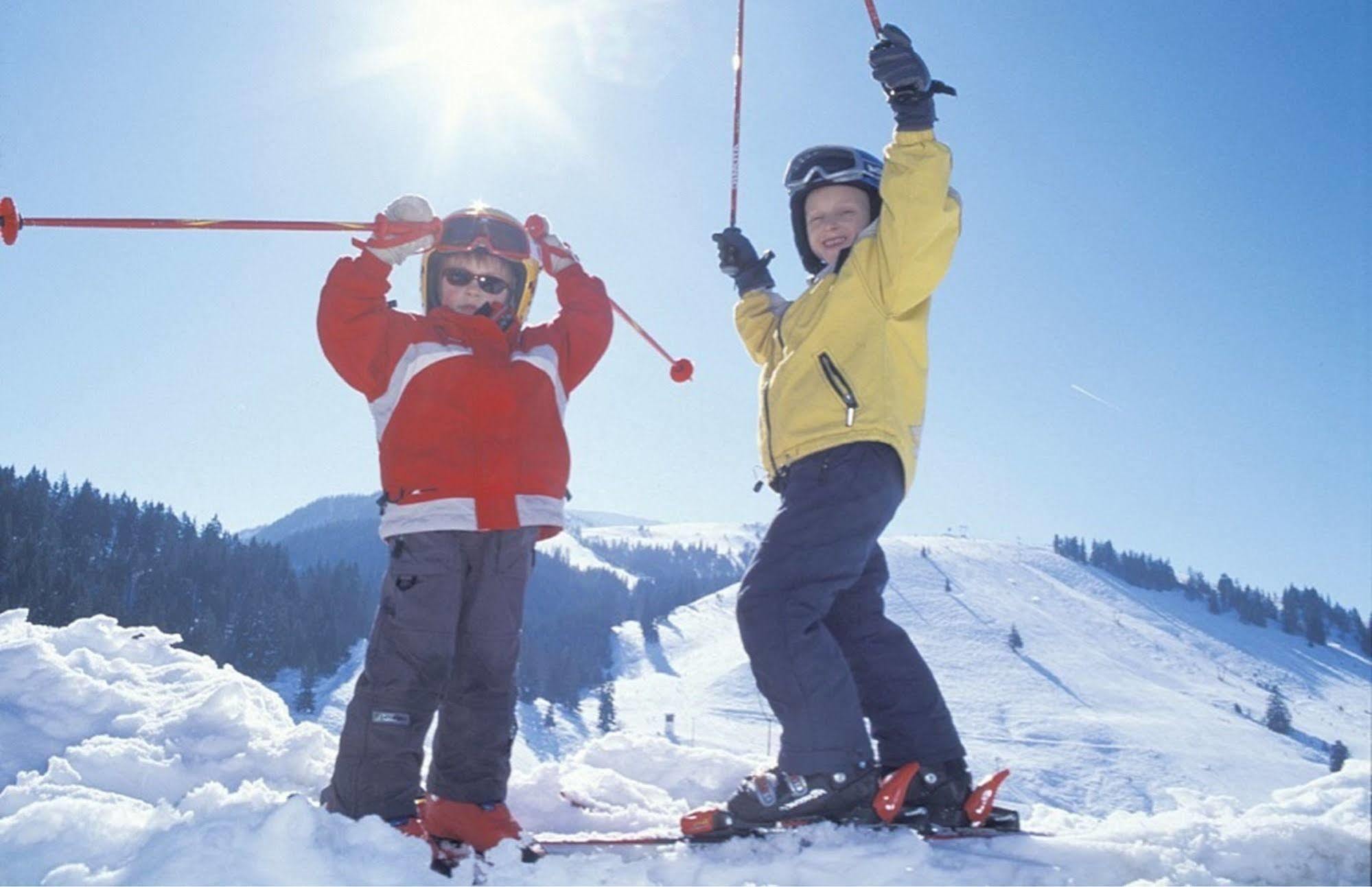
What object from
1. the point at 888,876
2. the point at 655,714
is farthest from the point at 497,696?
the point at 655,714

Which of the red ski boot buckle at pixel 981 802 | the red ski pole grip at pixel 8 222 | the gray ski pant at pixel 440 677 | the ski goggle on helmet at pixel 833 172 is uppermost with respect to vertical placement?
the ski goggle on helmet at pixel 833 172

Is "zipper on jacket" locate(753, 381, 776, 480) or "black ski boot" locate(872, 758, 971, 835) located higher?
"zipper on jacket" locate(753, 381, 776, 480)

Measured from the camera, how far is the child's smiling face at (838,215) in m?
4.62

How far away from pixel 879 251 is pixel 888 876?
2639 mm

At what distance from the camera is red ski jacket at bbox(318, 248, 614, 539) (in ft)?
12.2

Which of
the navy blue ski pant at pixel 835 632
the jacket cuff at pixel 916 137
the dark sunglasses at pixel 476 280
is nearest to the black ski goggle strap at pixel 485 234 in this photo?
the dark sunglasses at pixel 476 280

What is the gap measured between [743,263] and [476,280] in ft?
6.17

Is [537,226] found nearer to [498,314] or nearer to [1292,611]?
[498,314]

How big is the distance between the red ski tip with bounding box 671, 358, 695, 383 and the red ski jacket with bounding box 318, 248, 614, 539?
160 cm

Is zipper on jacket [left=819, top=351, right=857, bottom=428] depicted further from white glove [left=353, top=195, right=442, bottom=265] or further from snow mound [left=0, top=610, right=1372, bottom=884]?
white glove [left=353, top=195, right=442, bottom=265]

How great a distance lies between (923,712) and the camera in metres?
3.89

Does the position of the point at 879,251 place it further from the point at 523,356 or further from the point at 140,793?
the point at 140,793

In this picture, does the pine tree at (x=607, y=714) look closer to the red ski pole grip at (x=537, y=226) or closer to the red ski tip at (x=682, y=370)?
the red ski tip at (x=682, y=370)

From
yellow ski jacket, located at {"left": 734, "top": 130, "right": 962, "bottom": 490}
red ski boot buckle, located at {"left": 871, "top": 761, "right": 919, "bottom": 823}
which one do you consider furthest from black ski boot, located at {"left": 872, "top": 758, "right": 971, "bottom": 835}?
yellow ski jacket, located at {"left": 734, "top": 130, "right": 962, "bottom": 490}
